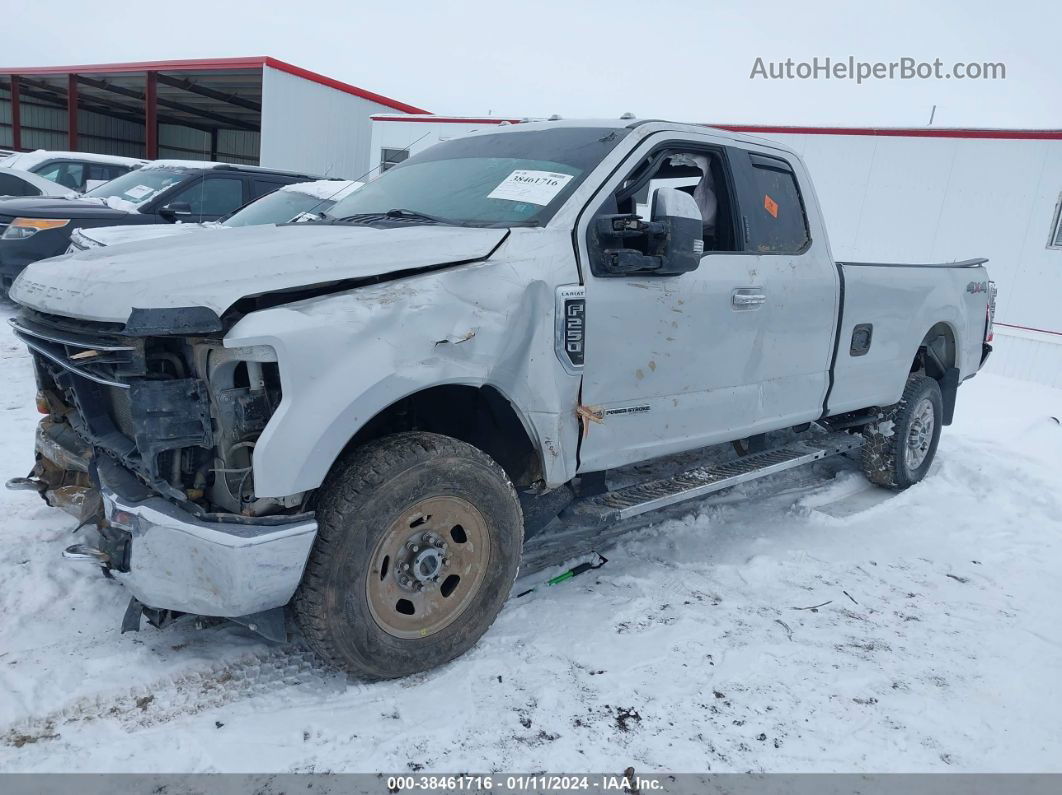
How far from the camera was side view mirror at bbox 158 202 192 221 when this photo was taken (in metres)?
7.93

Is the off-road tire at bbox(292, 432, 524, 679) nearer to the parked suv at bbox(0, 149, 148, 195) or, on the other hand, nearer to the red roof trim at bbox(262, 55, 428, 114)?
→ the parked suv at bbox(0, 149, 148, 195)

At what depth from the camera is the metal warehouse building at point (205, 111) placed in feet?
62.9

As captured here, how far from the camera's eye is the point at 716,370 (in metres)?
3.75

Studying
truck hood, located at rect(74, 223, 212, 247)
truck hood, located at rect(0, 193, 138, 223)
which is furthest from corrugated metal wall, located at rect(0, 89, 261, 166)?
truck hood, located at rect(74, 223, 212, 247)

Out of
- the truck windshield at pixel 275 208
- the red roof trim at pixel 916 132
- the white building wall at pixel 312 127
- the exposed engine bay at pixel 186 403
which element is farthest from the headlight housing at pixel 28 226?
the white building wall at pixel 312 127

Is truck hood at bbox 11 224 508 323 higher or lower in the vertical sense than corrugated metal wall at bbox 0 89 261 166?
lower

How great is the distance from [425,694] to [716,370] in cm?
202

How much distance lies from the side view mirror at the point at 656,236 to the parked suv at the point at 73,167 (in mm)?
10840

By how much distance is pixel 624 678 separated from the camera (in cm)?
298

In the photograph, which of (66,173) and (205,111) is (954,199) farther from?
(205,111)

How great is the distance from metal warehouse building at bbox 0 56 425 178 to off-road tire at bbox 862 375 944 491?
13919 millimetres

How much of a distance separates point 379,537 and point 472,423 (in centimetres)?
74

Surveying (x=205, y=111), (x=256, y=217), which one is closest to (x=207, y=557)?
(x=256, y=217)

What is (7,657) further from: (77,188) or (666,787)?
(77,188)
